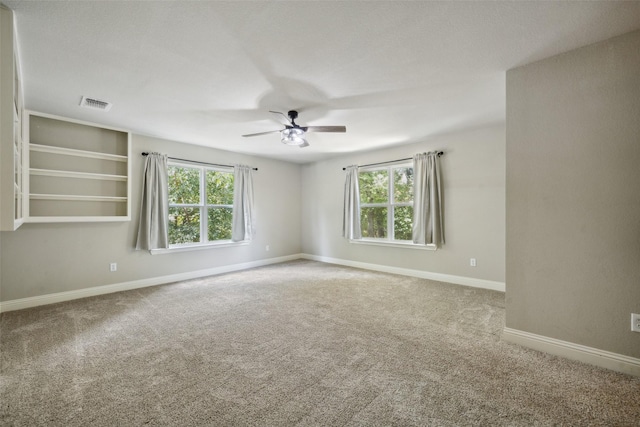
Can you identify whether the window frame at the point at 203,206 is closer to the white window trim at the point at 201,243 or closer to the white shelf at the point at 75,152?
the white window trim at the point at 201,243

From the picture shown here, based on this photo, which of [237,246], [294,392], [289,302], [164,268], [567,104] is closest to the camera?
[294,392]

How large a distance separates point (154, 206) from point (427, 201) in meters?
4.42

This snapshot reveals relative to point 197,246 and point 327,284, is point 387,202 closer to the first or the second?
point 327,284

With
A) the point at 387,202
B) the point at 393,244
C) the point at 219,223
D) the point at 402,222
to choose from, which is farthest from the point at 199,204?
the point at 402,222

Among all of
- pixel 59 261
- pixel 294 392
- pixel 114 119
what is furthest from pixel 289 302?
pixel 114 119

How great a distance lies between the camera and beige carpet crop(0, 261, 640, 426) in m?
1.58

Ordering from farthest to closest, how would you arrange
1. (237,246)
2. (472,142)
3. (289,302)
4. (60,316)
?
(237,246) < (472,142) < (289,302) < (60,316)

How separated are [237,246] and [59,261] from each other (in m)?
2.65

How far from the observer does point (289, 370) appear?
2.03 meters

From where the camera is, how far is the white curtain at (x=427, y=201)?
14.8 ft

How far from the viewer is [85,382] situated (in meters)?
1.89

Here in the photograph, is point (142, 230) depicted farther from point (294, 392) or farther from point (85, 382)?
point (294, 392)

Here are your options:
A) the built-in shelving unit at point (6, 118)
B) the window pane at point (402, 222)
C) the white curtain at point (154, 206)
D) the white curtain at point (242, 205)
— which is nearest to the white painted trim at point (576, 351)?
the window pane at point (402, 222)

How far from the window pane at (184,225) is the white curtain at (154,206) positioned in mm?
274
